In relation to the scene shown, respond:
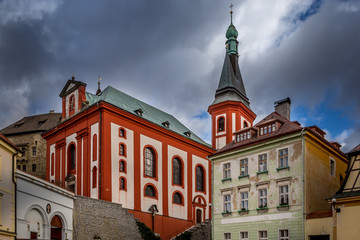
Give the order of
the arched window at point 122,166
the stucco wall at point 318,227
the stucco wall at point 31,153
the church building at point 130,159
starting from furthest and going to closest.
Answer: the stucco wall at point 31,153
the arched window at point 122,166
the church building at point 130,159
the stucco wall at point 318,227

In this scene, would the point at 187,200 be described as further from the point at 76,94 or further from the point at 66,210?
the point at 66,210

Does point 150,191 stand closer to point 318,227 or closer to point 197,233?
point 197,233

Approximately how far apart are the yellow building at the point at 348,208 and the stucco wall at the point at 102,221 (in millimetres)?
16943

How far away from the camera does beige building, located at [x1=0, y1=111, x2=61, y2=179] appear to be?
215 feet

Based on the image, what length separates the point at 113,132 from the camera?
40250 millimetres

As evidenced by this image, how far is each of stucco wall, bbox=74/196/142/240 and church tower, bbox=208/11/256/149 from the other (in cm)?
1996

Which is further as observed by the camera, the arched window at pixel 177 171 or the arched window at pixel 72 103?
the arched window at pixel 177 171

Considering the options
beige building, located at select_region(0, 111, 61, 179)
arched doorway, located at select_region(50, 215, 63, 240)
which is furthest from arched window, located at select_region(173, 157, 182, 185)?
beige building, located at select_region(0, 111, 61, 179)

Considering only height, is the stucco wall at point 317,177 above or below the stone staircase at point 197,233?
above

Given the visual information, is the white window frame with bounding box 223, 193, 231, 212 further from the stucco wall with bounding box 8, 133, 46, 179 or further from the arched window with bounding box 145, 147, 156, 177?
the stucco wall with bounding box 8, 133, 46, 179

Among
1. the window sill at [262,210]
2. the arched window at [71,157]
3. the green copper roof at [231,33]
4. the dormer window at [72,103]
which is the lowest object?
the window sill at [262,210]

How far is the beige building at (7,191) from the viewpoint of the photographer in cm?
2309

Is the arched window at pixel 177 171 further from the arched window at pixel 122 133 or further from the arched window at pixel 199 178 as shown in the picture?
the arched window at pixel 122 133

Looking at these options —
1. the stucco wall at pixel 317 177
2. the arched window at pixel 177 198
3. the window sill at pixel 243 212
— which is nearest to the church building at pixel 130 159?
the arched window at pixel 177 198
